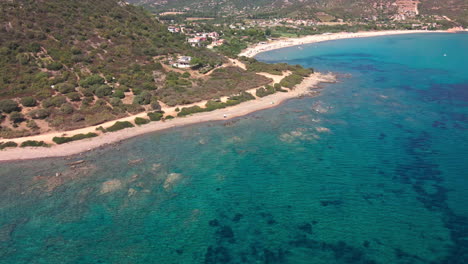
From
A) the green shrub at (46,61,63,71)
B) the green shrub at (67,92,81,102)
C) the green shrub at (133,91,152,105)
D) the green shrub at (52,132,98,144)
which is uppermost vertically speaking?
the green shrub at (46,61,63,71)

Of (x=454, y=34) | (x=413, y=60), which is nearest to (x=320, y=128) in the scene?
(x=413, y=60)

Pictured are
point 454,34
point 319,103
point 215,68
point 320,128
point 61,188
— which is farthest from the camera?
point 454,34

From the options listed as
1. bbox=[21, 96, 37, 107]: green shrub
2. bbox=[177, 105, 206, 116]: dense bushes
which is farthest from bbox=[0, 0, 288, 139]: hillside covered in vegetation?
bbox=[177, 105, 206, 116]: dense bushes

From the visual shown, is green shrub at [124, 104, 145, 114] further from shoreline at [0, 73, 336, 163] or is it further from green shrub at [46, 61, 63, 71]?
green shrub at [46, 61, 63, 71]

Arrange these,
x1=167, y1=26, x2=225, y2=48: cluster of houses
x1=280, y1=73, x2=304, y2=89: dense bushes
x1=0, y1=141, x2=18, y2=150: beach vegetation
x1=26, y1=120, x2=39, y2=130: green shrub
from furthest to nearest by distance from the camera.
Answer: x1=167, y1=26, x2=225, y2=48: cluster of houses
x1=280, y1=73, x2=304, y2=89: dense bushes
x1=26, y1=120, x2=39, y2=130: green shrub
x1=0, y1=141, x2=18, y2=150: beach vegetation

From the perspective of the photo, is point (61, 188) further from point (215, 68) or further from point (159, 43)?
point (159, 43)

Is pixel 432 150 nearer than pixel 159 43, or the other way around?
pixel 432 150

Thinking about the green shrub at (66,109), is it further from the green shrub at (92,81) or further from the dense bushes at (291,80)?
the dense bushes at (291,80)
